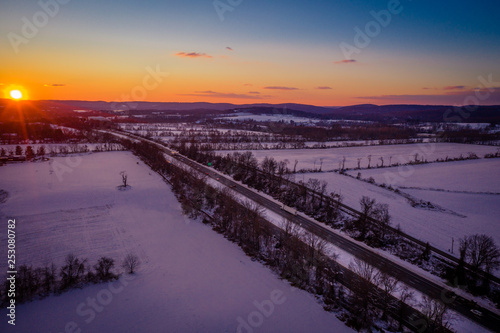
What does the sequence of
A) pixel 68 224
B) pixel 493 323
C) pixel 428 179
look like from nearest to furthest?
pixel 493 323 < pixel 68 224 < pixel 428 179

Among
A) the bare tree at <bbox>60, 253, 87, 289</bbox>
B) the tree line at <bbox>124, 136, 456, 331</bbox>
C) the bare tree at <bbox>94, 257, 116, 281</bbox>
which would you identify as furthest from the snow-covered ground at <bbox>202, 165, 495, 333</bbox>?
the bare tree at <bbox>60, 253, 87, 289</bbox>

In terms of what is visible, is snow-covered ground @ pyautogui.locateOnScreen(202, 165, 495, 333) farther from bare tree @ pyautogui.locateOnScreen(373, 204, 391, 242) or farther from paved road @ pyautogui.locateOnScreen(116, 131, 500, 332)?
bare tree @ pyautogui.locateOnScreen(373, 204, 391, 242)

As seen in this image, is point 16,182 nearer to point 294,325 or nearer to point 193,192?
point 193,192

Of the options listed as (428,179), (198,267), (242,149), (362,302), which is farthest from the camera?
(242,149)

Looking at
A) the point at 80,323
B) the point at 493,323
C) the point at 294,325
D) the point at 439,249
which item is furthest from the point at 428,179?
the point at 80,323

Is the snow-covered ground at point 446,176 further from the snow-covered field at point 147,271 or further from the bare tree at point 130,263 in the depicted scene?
the bare tree at point 130,263

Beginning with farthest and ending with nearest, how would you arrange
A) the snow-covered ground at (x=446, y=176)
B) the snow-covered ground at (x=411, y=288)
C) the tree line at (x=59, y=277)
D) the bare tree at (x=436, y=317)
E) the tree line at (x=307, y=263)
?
1. the snow-covered ground at (x=446, y=176)
2. the tree line at (x=59, y=277)
3. the tree line at (x=307, y=263)
4. the snow-covered ground at (x=411, y=288)
5. the bare tree at (x=436, y=317)

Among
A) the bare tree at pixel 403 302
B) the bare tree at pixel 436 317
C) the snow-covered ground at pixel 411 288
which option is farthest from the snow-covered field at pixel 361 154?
the bare tree at pixel 436 317
